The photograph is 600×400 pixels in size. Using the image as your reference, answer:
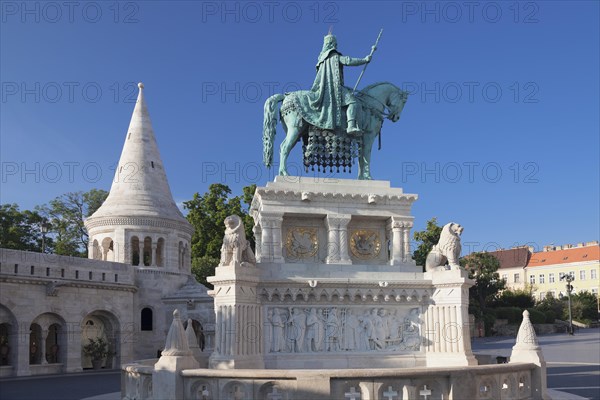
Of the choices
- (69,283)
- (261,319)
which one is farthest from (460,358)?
(69,283)

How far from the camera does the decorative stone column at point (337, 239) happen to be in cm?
1543

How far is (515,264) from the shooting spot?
92.2 metres

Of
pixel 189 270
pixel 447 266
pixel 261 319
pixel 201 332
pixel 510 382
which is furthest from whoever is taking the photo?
pixel 189 270

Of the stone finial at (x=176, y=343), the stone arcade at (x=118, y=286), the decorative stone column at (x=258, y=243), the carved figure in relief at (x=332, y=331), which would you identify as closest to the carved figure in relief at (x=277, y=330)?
the carved figure in relief at (x=332, y=331)

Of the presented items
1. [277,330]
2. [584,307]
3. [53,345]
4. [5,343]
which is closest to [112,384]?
[5,343]

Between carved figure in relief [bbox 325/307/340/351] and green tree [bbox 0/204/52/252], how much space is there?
3723 cm

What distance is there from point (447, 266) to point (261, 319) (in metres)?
4.68

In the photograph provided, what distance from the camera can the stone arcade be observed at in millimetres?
31469

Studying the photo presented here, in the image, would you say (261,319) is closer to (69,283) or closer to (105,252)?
(69,283)

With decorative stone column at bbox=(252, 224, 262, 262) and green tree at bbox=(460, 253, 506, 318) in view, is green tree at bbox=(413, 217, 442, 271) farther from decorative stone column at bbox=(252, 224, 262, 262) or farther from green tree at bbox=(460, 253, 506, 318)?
decorative stone column at bbox=(252, 224, 262, 262)

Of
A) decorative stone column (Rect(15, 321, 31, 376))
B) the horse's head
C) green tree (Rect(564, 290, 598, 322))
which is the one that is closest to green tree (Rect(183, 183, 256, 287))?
decorative stone column (Rect(15, 321, 31, 376))

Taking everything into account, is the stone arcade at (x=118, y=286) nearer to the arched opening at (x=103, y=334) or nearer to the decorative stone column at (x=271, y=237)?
the arched opening at (x=103, y=334)

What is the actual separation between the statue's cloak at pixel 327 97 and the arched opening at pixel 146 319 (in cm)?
2618

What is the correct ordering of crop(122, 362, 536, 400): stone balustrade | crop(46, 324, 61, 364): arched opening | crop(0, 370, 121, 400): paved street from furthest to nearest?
crop(46, 324, 61, 364): arched opening < crop(0, 370, 121, 400): paved street < crop(122, 362, 536, 400): stone balustrade
